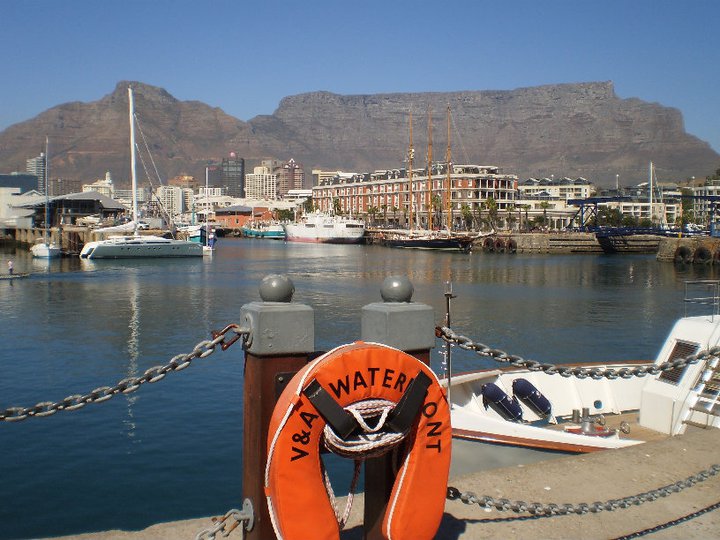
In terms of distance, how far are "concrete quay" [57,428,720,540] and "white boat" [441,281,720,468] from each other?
2835 millimetres

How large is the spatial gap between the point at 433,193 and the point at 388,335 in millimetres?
152539

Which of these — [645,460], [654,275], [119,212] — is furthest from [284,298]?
[119,212]

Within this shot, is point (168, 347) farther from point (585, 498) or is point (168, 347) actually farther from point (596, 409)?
point (585, 498)

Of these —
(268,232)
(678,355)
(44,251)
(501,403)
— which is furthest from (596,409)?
(268,232)

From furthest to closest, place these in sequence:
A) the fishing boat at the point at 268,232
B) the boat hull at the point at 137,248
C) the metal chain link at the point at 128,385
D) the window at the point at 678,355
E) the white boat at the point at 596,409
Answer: the fishing boat at the point at 268,232 < the boat hull at the point at 137,248 < the window at the point at 678,355 < the white boat at the point at 596,409 < the metal chain link at the point at 128,385

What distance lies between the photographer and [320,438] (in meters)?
4.42

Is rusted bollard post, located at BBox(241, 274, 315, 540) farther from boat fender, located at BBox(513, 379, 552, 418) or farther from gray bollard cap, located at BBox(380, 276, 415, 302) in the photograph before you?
boat fender, located at BBox(513, 379, 552, 418)

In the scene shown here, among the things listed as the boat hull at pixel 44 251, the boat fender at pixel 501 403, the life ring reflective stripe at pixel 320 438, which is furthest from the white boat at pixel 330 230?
the life ring reflective stripe at pixel 320 438

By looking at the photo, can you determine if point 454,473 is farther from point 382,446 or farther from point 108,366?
point 108,366

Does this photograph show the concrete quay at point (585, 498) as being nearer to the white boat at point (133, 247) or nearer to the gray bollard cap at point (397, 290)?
the gray bollard cap at point (397, 290)

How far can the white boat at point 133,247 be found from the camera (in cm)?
7806

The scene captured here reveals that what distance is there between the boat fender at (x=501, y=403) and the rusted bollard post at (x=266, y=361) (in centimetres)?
873

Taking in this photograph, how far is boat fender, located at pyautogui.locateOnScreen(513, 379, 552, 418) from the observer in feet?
43.7

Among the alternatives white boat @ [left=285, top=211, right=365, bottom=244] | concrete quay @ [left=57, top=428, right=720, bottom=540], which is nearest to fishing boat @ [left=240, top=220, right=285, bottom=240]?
white boat @ [left=285, top=211, right=365, bottom=244]
